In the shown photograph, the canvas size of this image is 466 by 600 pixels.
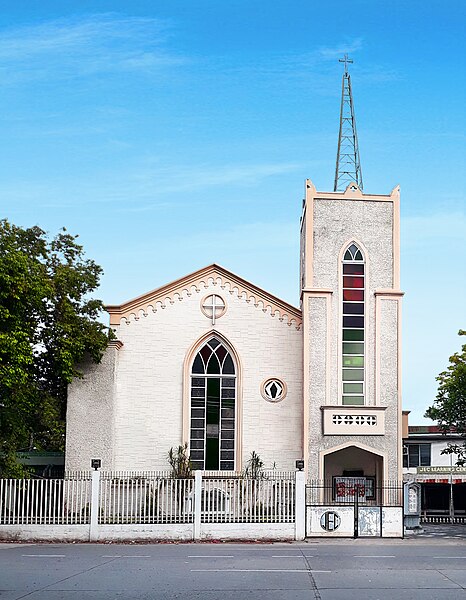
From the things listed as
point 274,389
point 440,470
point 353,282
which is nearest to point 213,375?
point 274,389

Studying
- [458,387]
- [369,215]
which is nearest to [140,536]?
[369,215]

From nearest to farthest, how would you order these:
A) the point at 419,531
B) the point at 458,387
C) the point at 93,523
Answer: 1. the point at 93,523
2. the point at 419,531
3. the point at 458,387

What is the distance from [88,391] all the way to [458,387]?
16.6 meters

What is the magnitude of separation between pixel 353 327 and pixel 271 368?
3.47 m

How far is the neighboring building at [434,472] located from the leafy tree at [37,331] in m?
19.5

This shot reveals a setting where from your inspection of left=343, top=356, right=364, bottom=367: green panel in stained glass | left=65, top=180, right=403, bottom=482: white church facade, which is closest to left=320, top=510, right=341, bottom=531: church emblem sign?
left=65, top=180, right=403, bottom=482: white church facade

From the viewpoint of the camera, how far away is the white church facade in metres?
32.4

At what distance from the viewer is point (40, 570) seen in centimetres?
1861

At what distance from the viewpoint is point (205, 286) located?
114ft

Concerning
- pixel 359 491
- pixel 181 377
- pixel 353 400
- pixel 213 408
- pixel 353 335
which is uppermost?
pixel 353 335

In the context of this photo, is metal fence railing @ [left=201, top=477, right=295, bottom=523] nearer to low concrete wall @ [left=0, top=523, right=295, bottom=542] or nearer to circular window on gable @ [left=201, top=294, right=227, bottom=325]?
low concrete wall @ [left=0, top=523, right=295, bottom=542]

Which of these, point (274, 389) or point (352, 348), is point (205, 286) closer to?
point (274, 389)

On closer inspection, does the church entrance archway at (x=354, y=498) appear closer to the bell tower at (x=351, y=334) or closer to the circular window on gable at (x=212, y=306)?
the bell tower at (x=351, y=334)

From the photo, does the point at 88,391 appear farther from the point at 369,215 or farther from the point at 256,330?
the point at 369,215
